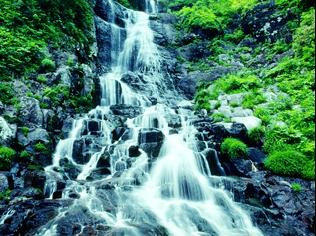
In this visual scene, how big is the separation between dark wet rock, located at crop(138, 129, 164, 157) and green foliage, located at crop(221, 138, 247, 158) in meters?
2.58

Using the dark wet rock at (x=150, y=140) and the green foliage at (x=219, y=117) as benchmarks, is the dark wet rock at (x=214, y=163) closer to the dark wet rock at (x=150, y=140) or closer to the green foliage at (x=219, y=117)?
the dark wet rock at (x=150, y=140)

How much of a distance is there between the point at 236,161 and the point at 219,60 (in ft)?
41.5

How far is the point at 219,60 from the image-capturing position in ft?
68.0

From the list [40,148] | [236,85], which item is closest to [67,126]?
[40,148]

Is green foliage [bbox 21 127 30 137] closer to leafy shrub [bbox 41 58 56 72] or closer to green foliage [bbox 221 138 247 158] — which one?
leafy shrub [bbox 41 58 56 72]

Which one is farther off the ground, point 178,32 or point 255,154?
point 178,32

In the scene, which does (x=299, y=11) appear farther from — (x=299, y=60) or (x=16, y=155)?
(x=16, y=155)

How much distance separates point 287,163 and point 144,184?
498cm

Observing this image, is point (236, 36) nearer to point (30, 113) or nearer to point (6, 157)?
point (30, 113)

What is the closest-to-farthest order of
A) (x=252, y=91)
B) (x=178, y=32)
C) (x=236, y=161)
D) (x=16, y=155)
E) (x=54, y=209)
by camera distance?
(x=54, y=209) → (x=16, y=155) → (x=236, y=161) → (x=252, y=91) → (x=178, y=32)

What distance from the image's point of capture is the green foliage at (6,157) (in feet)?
26.9

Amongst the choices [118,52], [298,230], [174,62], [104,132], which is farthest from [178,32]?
[298,230]

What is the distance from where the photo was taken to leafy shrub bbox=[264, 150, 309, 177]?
345 inches

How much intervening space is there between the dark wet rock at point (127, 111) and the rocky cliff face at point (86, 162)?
0.05 meters
